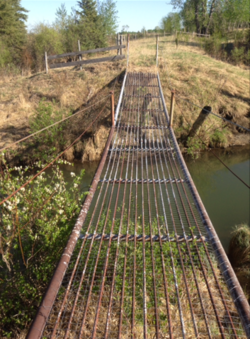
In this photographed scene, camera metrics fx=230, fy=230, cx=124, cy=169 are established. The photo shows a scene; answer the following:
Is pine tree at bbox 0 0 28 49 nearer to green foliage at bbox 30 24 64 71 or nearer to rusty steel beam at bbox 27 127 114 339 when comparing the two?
green foliage at bbox 30 24 64 71

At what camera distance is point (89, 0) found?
19.1m

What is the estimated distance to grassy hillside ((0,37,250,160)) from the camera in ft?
27.7

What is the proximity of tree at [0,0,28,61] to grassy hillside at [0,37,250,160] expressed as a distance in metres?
7.18

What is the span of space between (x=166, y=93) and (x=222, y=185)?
14.5 feet

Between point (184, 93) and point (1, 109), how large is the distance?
7.32 meters

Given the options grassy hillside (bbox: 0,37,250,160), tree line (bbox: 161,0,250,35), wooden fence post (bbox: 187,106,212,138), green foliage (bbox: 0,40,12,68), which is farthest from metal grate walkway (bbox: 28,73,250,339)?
tree line (bbox: 161,0,250,35)

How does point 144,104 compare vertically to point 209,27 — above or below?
below

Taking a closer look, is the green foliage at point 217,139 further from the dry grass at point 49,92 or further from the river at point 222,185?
the dry grass at point 49,92

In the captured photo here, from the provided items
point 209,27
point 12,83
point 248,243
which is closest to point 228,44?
point 209,27

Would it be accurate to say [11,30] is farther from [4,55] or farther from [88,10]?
[88,10]

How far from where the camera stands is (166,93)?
29.8 feet

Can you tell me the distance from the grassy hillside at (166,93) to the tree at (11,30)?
7.18 meters

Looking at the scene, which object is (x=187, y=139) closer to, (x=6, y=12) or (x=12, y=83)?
(x=12, y=83)

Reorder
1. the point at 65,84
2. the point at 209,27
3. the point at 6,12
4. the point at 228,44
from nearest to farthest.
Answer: the point at 65,84
the point at 6,12
the point at 228,44
the point at 209,27
